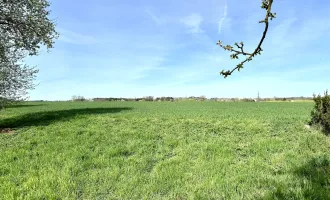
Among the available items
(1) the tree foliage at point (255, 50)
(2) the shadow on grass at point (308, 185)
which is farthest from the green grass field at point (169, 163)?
(1) the tree foliage at point (255, 50)

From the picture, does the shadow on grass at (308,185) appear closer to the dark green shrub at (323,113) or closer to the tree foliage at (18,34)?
the dark green shrub at (323,113)

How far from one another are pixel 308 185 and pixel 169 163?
4.93 meters

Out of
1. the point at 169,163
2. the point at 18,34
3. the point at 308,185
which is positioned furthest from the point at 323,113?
the point at 18,34

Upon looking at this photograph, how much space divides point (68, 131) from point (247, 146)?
10.9m

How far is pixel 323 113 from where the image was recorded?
1508 cm

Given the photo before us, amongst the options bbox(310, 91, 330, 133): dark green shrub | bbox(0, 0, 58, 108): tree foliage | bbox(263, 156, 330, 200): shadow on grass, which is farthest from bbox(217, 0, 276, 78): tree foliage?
bbox(0, 0, 58, 108): tree foliage

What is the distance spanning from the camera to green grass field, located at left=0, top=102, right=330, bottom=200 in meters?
8.15

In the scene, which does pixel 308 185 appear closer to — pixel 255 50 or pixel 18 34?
pixel 255 50

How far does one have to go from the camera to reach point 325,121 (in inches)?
579

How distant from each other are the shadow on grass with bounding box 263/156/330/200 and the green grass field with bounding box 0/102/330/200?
2 cm

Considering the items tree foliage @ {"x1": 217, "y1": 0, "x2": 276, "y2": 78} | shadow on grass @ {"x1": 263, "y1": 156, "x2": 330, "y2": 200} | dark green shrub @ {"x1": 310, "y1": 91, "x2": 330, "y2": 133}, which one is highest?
tree foliage @ {"x1": 217, "y1": 0, "x2": 276, "y2": 78}

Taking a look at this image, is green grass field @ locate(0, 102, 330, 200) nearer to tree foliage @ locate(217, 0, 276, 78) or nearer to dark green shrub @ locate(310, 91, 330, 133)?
dark green shrub @ locate(310, 91, 330, 133)

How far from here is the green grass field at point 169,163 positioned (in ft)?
26.7

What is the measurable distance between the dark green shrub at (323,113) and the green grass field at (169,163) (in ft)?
2.60
